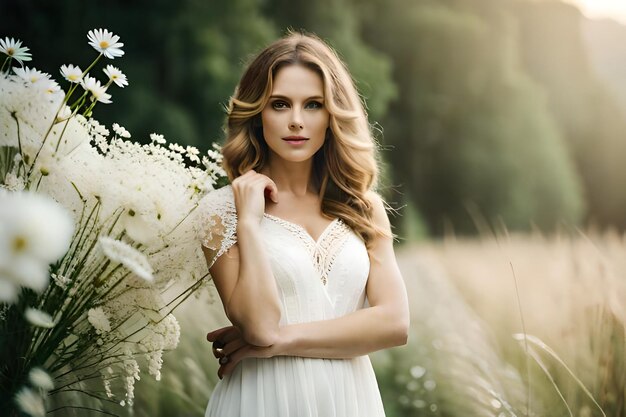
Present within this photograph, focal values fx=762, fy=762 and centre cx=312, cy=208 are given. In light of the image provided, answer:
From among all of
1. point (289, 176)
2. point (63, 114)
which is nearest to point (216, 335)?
point (289, 176)

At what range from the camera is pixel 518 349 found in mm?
4418

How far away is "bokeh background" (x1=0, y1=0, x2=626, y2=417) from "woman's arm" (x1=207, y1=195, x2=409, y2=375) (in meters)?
0.49

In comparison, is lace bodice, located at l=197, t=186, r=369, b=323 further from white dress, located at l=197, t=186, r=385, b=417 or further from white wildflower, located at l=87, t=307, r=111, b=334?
white wildflower, located at l=87, t=307, r=111, b=334

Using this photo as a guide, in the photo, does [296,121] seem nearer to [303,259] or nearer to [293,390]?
[303,259]

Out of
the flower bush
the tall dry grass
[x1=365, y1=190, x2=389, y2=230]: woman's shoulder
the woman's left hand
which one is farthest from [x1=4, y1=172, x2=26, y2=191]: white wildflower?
the tall dry grass

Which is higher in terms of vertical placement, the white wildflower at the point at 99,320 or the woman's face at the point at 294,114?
the woman's face at the point at 294,114

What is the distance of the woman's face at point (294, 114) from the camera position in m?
2.49

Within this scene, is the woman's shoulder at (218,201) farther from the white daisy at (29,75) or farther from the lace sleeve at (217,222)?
the white daisy at (29,75)

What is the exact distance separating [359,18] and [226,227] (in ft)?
34.8

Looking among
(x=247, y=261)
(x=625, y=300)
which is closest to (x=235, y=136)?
(x=247, y=261)

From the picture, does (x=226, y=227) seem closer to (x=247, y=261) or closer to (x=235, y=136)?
(x=247, y=261)

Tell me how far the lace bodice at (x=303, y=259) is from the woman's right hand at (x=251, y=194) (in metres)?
0.05

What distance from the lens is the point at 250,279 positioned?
224 centimetres

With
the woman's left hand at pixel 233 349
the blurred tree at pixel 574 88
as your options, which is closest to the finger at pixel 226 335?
the woman's left hand at pixel 233 349
